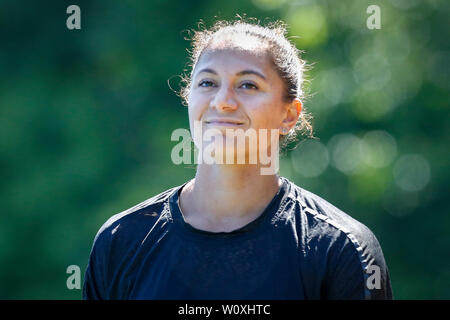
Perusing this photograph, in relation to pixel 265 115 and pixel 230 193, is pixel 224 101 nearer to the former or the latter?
pixel 265 115

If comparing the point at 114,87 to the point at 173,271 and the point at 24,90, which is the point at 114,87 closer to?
the point at 24,90

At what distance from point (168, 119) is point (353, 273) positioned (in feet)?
16.6

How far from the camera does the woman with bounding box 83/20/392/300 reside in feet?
7.09

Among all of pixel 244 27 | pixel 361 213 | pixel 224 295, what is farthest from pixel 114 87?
pixel 224 295

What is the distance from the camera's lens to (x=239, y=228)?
7.44 ft

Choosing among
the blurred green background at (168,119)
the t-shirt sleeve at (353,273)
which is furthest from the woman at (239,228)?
the blurred green background at (168,119)

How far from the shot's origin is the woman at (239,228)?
216cm

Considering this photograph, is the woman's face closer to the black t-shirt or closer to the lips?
the lips

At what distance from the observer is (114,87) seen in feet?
24.3

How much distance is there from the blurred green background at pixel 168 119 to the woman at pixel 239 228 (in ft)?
12.1

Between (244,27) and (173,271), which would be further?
(244,27)

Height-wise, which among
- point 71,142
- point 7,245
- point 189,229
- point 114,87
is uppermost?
point 114,87

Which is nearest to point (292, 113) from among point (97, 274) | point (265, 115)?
point (265, 115)
